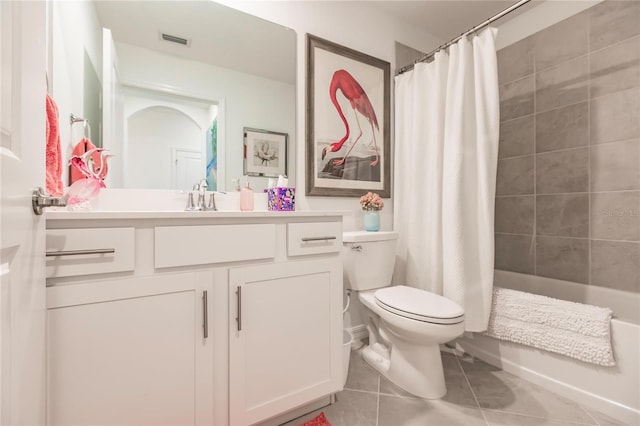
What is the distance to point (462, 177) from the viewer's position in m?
1.58

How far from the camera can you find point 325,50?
1.81 meters

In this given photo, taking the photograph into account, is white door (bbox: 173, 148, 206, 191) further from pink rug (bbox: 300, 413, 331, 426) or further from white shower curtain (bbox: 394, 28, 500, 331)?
white shower curtain (bbox: 394, 28, 500, 331)

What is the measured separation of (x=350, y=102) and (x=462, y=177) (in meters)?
0.89

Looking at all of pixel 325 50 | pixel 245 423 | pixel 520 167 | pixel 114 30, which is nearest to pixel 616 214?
pixel 520 167

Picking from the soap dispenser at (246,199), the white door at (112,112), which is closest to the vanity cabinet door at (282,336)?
the soap dispenser at (246,199)

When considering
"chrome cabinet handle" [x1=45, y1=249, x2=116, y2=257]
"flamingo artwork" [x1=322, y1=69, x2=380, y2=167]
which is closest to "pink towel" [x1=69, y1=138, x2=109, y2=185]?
"chrome cabinet handle" [x1=45, y1=249, x2=116, y2=257]

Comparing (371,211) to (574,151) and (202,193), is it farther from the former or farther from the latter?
(574,151)

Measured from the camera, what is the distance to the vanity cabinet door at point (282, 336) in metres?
1.01

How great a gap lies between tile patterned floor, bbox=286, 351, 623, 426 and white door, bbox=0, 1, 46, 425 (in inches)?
38.6

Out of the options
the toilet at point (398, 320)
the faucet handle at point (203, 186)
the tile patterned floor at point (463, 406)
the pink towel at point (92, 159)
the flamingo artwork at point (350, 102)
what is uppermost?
the flamingo artwork at point (350, 102)

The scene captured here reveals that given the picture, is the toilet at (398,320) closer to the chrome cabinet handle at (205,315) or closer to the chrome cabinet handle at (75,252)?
the chrome cabinet handle at (205,315)

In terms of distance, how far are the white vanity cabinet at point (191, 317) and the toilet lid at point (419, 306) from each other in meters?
0.30

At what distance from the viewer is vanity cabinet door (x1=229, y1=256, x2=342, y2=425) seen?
3.32ft

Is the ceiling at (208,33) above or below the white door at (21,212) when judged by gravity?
above
